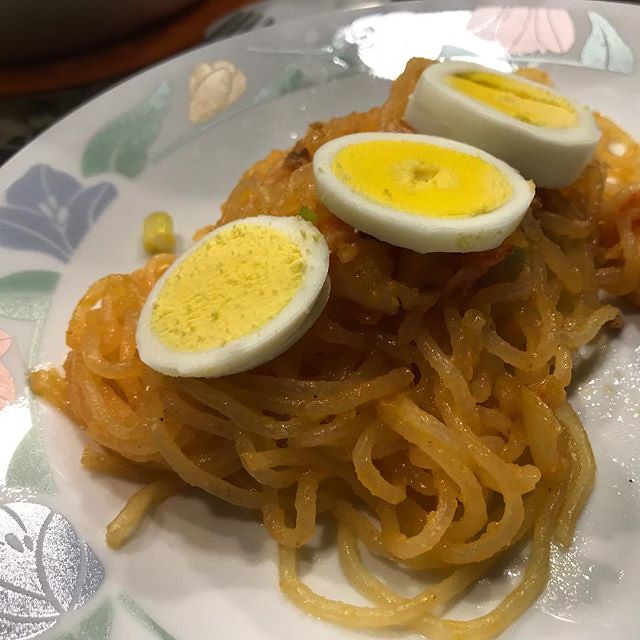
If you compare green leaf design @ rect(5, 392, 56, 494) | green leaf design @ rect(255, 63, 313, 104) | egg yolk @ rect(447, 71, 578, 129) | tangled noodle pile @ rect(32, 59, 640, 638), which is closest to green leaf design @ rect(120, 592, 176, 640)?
tangled noodle pile @ rect(32, 59, 640, 638)

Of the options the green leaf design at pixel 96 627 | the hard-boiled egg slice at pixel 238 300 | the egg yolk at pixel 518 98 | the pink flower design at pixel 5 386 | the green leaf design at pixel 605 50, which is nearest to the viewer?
the green leaf design at pixel 96 627

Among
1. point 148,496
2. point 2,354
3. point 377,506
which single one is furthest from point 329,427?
point 2,354

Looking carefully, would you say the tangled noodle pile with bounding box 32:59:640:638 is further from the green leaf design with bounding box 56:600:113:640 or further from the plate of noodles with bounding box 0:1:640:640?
the green leaf design with bounding box 56:600:113:640

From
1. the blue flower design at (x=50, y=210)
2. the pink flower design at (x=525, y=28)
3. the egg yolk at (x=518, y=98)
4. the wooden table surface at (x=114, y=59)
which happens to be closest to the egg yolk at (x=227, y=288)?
the blue flower design at (x=50, y=210)

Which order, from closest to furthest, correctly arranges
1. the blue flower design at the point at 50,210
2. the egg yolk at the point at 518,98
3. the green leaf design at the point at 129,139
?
the egg yolk at the point at 518,98 < the blue flower design at the point at 50,210 < the green leaf design at the point at 129,139

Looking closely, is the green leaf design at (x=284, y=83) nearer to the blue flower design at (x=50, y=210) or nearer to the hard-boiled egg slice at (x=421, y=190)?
the blue flower design at (x=50, y=210)

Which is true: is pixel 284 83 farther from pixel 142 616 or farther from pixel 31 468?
pixel 142 616
